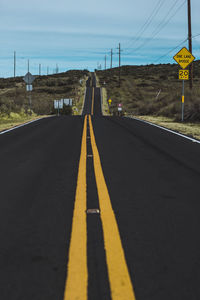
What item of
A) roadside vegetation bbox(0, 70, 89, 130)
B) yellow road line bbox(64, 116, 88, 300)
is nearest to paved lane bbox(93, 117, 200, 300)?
yellow road line bbox(64, 116, 88, 300)

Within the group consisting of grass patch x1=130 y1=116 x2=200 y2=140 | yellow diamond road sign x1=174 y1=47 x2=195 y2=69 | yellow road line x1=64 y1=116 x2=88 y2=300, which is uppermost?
yellow diamond road sign x1=174 y1=47 x2=195 y2=69

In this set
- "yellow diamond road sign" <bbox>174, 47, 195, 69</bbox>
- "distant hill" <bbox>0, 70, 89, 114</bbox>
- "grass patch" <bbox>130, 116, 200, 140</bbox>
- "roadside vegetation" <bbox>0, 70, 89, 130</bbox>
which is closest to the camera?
"grass patch" <bbox>130, 116, 200, 140</bbox>

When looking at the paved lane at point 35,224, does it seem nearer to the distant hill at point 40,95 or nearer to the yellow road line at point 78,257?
the yellow road line at point 78,257

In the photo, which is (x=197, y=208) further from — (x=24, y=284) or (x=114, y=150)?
(x=114, y=150)

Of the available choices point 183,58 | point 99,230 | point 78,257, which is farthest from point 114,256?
point 183,58

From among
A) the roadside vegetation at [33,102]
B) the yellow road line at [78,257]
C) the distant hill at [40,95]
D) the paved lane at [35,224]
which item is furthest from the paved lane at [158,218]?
the distant hill at [40,95]

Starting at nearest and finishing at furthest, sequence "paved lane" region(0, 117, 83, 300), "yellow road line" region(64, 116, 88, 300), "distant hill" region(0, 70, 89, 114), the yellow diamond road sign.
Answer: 1. "yellow road line" region(64, 116, 88, 300)
2. "paved lane" region(0, 117, 83, 300)
3. the yellow diamond road sign
4. "distant hill" region(0, 70, 89, 114)

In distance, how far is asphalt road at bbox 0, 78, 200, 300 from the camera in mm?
2363

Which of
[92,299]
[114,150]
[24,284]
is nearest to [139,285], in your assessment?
[92,299]

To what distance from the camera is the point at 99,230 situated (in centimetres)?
337

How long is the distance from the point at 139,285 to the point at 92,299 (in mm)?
382

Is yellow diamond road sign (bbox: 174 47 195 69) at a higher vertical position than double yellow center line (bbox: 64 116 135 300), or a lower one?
higher

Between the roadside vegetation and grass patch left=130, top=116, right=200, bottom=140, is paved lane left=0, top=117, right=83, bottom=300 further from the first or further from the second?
the roadside vegetation

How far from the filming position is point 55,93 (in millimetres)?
84750
